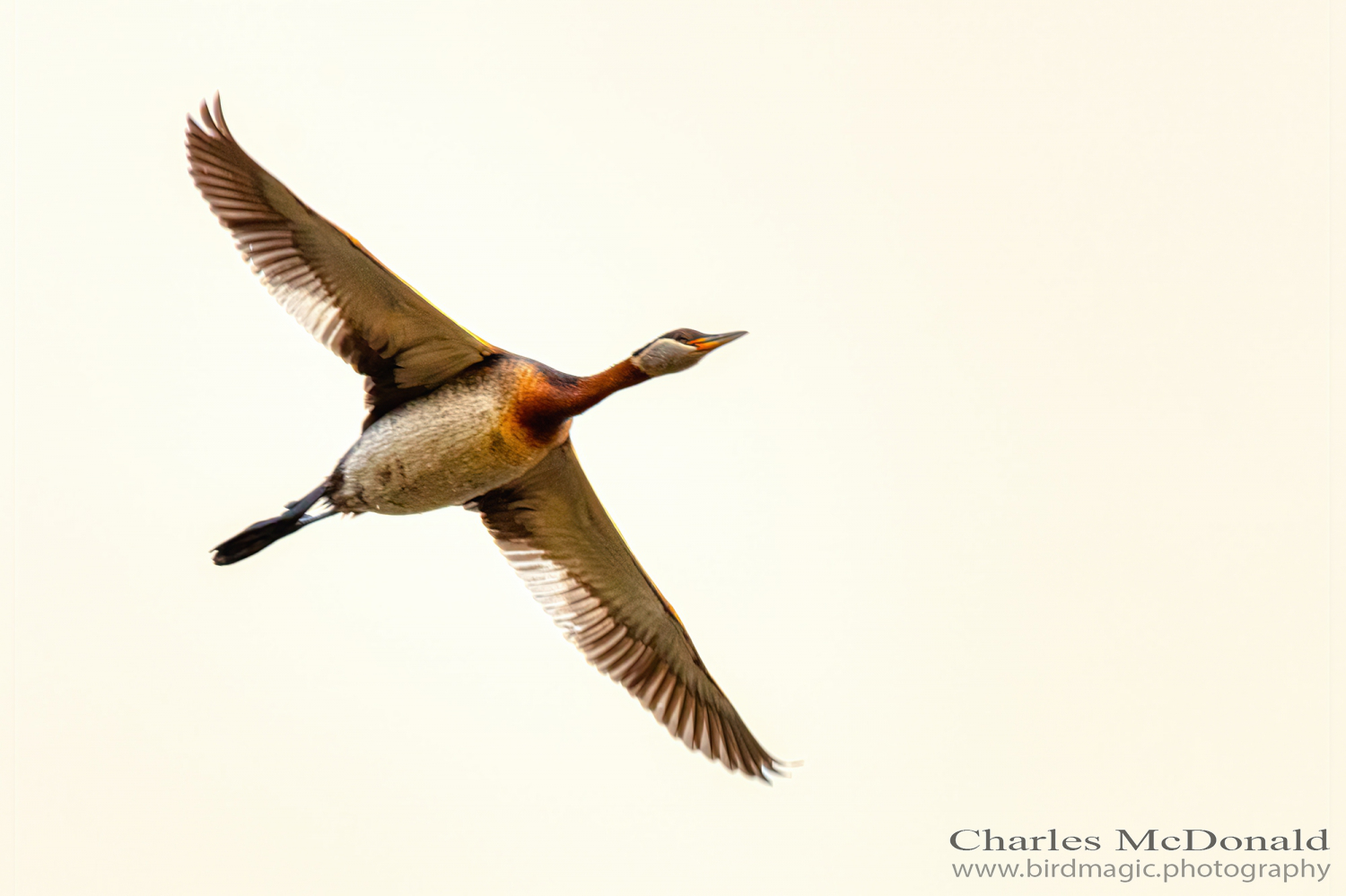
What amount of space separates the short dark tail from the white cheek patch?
2.75 m

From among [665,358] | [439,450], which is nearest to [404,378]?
[439,450]

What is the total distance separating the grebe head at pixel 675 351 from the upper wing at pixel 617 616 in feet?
6.34

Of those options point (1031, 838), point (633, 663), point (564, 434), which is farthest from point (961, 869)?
point (564, 434)

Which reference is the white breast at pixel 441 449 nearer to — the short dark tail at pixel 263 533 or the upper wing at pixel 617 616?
the short dark tail at pixel 263 533

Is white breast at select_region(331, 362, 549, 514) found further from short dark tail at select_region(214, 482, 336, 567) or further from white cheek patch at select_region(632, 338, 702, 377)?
white cheek patch at select_region(632, 338, 702, 377)

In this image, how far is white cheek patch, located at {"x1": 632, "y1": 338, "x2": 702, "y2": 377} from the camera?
11.1m

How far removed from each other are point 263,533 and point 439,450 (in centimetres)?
168

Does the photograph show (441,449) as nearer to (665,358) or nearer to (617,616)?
(665,358)

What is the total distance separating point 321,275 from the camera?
38.1ft

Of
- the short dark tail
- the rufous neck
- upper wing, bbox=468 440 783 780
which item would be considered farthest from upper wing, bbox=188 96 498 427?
upper wing, bbox=468 440 783 780

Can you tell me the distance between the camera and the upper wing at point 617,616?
42.3 ft

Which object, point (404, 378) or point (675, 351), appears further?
point (404, 378)

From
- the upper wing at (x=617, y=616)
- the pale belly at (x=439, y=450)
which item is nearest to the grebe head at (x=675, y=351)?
the pale belly at (x=439, y=450)

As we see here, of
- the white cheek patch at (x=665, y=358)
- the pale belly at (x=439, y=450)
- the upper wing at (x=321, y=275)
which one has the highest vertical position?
the upper wing at (x=321, y=275)
